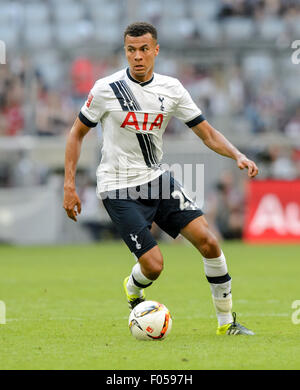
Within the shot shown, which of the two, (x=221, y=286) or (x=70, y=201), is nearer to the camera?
(x=70, y=201)

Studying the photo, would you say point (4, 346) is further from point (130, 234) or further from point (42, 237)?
point (42, 237)

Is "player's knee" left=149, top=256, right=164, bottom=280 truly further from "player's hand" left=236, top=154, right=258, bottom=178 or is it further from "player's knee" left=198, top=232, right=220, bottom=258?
"player's hand" left=236, top=154, right=258, bottom=178

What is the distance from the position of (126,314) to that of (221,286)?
168cm

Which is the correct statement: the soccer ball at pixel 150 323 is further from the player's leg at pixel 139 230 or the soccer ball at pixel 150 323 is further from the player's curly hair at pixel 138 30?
the player's curly hair at pixel 138 30

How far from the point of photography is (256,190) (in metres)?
20.3

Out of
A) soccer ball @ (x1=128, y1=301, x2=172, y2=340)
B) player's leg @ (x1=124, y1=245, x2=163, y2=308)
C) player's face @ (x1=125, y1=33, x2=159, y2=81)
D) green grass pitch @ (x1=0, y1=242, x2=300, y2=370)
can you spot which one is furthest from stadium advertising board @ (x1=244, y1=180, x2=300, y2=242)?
soccer ball @ (x1=128, y1=301, x2=172, y2=340)

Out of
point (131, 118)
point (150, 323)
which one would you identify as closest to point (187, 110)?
point (131, 118)

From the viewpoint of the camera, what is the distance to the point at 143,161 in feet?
25.0

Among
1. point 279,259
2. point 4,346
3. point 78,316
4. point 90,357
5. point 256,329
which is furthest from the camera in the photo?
point 279,259

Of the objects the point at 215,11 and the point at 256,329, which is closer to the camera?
the point at 256,329

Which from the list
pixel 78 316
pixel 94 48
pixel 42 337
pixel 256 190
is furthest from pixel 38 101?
pixel 42 337

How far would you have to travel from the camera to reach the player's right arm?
23.7 feet

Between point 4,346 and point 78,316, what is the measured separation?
2066mm

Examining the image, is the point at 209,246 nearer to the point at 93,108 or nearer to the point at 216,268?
the point at 216,268
